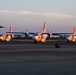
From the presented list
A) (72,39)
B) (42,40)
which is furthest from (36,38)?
(72,39)

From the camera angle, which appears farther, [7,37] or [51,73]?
[7,37]

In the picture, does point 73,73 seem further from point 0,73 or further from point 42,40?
point 42,40

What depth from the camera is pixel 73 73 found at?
15.0 m

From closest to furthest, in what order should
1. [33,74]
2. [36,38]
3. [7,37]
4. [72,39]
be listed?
[33,74] → [36,38] → [72,39] → [7,37]

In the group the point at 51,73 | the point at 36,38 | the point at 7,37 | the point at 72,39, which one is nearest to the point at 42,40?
the point at 36,38

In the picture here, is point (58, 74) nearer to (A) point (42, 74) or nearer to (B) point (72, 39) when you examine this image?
(A) point (42, 74)

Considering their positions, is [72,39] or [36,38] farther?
[72,39]

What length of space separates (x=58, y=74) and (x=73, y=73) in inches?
31.3

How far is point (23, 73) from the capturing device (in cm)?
1502

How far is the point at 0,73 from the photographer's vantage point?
49.1 ft

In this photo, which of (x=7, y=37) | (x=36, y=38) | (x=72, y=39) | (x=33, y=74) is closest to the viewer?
(x=33, y=74)

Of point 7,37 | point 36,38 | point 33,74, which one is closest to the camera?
point 33,74

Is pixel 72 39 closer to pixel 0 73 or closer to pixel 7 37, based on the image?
pixel 7 37

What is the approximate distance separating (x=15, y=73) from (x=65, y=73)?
233 centimetres
